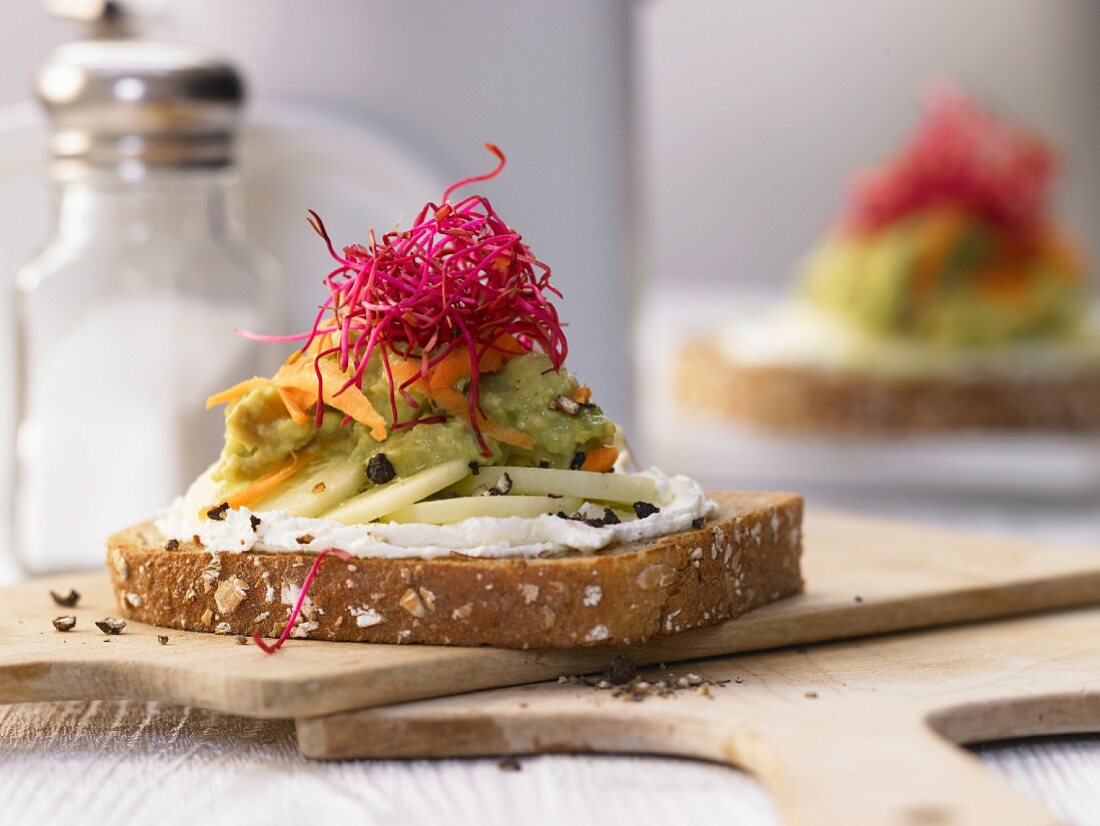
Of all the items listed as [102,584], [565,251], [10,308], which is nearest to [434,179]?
[565,251]

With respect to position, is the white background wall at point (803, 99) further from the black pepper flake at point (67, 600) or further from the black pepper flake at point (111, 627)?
the black pepper flake at point (111, 627)

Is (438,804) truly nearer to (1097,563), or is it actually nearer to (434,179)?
(1097,563)

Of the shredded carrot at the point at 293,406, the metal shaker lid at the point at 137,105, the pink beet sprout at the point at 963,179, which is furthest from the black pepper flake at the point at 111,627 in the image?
the pink beet sprout at the point at 963,179

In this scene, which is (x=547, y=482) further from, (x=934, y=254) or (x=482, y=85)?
(x=934, y=254)

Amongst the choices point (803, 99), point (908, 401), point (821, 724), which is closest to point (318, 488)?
point (821, 724)

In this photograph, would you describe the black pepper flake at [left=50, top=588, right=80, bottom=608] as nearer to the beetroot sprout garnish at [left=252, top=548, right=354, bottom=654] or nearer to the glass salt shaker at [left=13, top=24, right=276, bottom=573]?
the beetroot sprout garnish at [left=252, top=548, right=354, bottom=654]

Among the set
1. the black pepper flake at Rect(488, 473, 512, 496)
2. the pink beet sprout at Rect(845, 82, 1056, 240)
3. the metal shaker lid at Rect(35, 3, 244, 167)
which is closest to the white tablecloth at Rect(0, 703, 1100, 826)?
the black pepper flake at Rect(488, 473, 512, 496)
